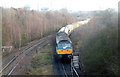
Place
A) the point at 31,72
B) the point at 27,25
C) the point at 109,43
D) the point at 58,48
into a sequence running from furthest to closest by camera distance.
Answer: the point at 27,25 < the point at 58,48 < the point at 31,72 < the point at 109,43

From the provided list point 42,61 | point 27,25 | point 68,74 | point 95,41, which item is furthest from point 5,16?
point 95,41

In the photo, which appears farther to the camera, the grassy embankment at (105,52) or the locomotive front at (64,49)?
the locomotive front at (64,49)

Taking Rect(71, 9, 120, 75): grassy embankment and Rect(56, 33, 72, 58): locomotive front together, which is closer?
Rect(71, 9, 120, 75): grassy embankment

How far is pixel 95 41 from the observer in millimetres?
10297

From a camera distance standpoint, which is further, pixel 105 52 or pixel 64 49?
pixel 64 49

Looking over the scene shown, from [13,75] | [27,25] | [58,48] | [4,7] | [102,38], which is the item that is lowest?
[13,75]

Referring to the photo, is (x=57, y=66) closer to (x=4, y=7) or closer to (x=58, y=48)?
(x=58, y=48)

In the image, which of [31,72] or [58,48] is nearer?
[31,72]

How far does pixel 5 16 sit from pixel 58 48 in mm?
10872

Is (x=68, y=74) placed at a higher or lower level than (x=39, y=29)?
lower

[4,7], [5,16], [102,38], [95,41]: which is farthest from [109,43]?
[4,7]

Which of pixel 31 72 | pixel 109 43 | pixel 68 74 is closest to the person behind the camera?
pixel 109 43

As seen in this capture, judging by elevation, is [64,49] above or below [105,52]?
below

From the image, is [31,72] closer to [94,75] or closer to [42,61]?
[42,61]
